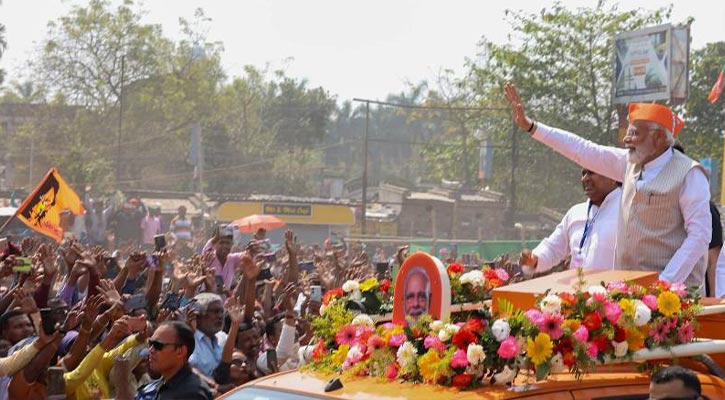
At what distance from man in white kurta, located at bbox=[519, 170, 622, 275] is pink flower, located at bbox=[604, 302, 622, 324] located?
2.02 meters

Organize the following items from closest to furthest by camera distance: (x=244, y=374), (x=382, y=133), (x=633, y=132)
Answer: (x=633, y=132) → (x=244, y=374) → (x=382, y=133)

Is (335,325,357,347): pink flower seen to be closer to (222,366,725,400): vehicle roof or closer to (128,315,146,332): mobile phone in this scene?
(222,366,725,400): vehicle roof

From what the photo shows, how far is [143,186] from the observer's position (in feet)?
186

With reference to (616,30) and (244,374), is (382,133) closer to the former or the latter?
(616,30)

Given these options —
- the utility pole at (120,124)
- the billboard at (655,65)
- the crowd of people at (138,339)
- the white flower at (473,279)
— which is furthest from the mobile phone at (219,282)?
the utility pole at (120,124)

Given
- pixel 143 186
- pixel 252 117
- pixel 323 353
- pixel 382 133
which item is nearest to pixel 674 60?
pixel 143 186

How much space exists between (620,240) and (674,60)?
3056cm

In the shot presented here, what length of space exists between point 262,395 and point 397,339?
0.60 meters

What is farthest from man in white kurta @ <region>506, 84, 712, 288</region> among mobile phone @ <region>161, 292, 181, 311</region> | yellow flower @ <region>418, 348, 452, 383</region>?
mobile phone @ <region>161, 292, 181, 311</region>

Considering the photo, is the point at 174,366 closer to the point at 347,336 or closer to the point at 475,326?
the point at 347,336

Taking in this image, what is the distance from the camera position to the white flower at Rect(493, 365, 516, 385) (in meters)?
4.83

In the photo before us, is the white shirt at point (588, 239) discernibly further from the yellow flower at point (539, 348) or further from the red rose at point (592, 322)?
the yellow flower at point (539, 348)

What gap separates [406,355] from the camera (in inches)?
196

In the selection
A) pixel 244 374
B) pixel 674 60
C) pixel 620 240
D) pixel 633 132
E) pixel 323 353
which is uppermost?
pixel 674 60
